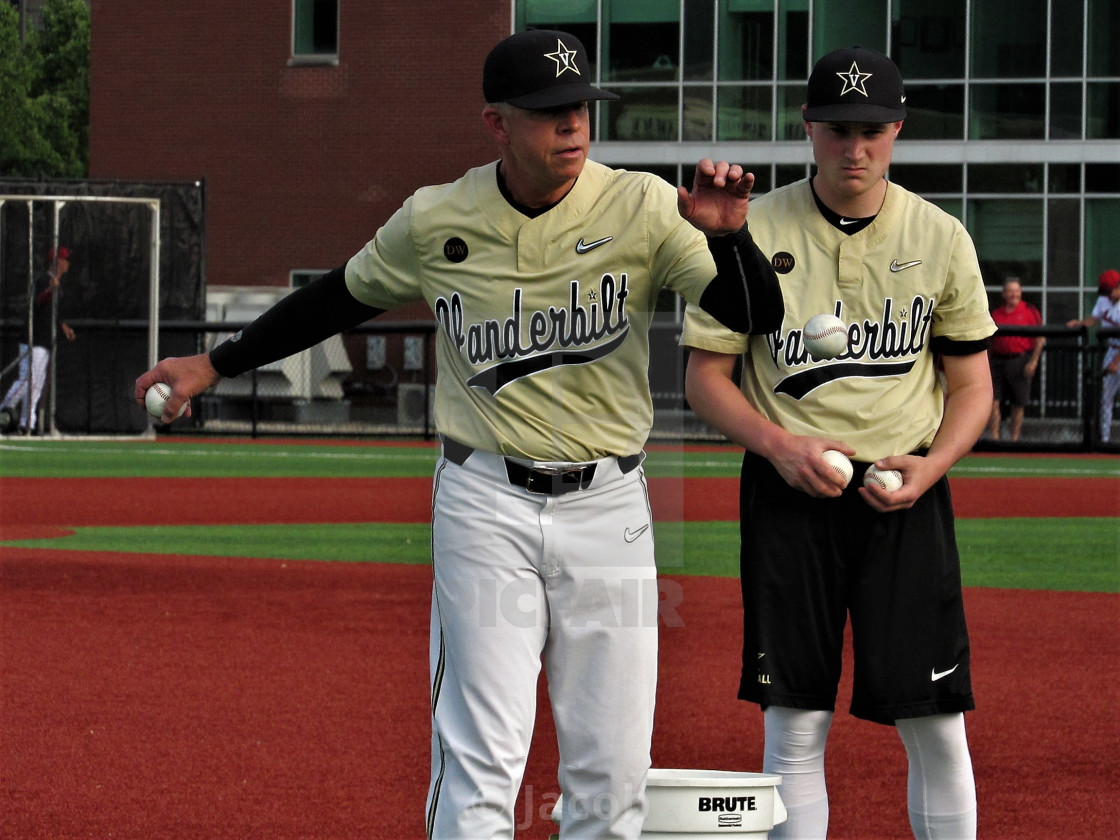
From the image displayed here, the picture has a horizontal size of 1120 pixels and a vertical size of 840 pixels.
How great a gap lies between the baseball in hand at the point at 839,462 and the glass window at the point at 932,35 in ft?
81.4

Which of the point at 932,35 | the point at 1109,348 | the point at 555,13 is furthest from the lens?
the point at 555,13

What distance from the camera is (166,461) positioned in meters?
18.8

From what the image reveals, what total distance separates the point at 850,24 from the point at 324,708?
23280 millimetres

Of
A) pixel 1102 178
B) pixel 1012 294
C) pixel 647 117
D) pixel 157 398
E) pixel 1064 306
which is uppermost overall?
pixel 647 117

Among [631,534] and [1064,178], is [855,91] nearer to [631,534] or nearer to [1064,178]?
[631,534]

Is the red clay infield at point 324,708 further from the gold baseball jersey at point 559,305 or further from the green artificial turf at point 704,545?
the gold baseball jersey at point 559,305

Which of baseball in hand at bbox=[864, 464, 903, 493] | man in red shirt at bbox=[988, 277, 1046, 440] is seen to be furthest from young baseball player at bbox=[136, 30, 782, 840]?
man in red shirt at bbox=[988, 277, 1046, 440]

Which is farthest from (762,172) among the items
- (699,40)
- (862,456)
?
(862,456)

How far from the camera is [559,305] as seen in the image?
11.7ft

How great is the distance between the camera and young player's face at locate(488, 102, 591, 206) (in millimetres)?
3488

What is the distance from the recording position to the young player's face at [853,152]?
12.7 feet

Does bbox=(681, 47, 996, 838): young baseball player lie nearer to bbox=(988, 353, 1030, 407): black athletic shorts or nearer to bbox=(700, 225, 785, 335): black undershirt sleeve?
bbox=(700, 225, 785, 335): black undershirt sleeve

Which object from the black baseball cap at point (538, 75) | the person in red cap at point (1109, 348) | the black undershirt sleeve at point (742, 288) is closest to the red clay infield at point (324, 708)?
the black undershirt sleeve at point (742, 288)

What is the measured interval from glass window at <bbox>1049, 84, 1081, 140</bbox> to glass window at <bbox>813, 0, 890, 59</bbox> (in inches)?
117
